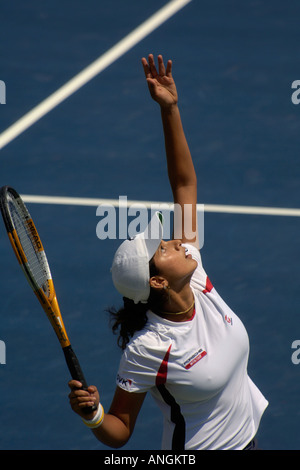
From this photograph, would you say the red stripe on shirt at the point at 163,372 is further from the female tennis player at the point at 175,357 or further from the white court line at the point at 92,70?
the white court line at the point at 92,70

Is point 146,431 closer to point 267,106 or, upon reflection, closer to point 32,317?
point 32,317

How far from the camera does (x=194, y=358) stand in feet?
16.6

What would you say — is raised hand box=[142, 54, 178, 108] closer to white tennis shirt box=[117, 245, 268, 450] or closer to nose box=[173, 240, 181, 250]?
nose box=[173, 240, 181, 250]

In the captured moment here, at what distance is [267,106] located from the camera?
383 inches

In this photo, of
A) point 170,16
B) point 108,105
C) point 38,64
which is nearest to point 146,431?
point 108,105

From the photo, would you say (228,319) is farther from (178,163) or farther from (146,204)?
(146,204)

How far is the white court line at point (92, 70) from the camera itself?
372 inches

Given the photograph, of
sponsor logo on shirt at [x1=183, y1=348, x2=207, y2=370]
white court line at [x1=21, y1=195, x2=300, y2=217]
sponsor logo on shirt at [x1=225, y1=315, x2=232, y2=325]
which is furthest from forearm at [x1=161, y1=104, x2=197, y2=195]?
white court line at [x1=21, y1=195, x2=300, y2=217]

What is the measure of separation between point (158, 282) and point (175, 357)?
1.38 feet

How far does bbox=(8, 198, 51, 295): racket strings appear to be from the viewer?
5.48m

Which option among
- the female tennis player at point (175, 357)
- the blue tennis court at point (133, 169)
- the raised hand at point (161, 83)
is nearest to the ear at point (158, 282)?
the female tennis player at point (175, 357)

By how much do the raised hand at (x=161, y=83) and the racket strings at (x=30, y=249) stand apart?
3.63 feet

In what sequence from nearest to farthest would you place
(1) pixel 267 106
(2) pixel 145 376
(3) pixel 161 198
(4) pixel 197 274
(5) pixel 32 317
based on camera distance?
1. (2) pixel 145 376
2. (4) pixel 197 274
3. (5) pixel 32 317
4. (3) pixel 161 198
5. (1) pixel 267 106
